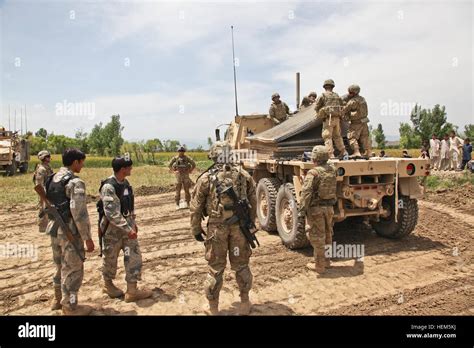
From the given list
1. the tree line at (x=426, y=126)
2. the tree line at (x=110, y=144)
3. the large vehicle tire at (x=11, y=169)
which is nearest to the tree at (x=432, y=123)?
the tree line at (x=426, y=126)

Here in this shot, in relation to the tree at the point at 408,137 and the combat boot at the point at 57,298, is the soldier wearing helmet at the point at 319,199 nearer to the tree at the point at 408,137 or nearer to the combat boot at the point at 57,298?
the combat boot at the point at 57,298

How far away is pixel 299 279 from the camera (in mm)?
4738

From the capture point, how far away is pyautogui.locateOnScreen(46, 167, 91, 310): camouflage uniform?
368 cm

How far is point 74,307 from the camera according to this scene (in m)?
3.78

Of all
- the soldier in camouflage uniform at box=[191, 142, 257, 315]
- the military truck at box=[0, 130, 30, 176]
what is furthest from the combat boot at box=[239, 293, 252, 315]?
the military truck at box=[0, 130, 30, 176]

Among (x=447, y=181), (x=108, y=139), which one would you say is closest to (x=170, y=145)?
(x=108, y=139)

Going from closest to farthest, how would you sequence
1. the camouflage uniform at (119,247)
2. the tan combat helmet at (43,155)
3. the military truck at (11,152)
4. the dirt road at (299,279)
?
the dirt road at (299,279) → the camouflage uniform at (119,247) → the tan combat helmet at (43,155) → the military truck at (11,152)

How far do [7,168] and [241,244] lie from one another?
20.1 metres

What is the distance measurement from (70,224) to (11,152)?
61.7 ft

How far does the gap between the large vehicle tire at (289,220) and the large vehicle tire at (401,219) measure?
1.53 meters

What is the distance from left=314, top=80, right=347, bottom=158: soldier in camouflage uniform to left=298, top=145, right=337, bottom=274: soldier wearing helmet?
1.27 metres

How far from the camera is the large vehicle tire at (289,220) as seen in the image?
555cm

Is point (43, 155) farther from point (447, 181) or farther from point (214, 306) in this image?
point (447, 181)
